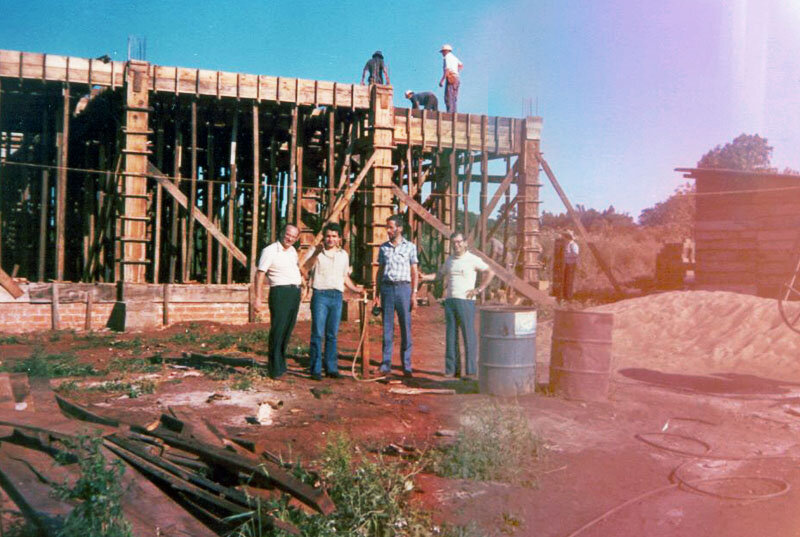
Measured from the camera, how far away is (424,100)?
16.7 meters

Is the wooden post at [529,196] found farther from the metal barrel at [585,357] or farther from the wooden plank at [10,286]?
the wooden plank at [10,286]

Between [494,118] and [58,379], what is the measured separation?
34.3 feet

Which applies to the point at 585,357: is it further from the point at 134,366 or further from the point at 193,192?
the point at 193,192

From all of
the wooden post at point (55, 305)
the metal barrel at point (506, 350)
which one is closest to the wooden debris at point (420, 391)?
the metal barrel at point (506, 350)

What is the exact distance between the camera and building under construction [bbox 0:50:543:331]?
40.2ft

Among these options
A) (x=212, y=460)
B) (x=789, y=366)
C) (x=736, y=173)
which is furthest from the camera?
(x=736, y=173)

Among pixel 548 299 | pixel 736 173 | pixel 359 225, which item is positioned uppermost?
pixel 736 173

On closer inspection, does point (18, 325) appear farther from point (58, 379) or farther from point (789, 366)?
point (789, 366)

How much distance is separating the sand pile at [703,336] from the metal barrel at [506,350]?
12.0ft

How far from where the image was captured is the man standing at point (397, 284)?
8.81 meters

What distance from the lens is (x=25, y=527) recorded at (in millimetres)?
3402

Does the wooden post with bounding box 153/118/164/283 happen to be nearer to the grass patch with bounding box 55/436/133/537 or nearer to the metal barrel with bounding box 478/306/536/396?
the metal barrel with bounding box 478/306/536/396

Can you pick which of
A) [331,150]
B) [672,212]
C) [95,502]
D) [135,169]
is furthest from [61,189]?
[672,212]

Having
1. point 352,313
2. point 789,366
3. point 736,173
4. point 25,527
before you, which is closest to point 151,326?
point 352,313
